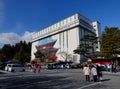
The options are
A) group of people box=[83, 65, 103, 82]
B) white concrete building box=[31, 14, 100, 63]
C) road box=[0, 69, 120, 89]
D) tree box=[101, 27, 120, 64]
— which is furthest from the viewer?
white concrete building box=[31, 14, 100, 63]

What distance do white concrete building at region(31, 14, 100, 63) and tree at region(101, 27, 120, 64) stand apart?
49.5m

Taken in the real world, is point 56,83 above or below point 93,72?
below

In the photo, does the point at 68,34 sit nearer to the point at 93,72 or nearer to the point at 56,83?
the point at 93,72

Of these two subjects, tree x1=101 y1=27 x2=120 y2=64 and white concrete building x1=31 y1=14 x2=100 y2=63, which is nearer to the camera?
tree x1=101 y1=27 x2=120 y2=64

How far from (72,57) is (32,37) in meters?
56.5

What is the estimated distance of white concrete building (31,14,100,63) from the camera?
324ft

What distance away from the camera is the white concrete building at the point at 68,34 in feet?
324

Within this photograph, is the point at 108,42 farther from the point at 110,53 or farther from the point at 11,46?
the point at 11,46

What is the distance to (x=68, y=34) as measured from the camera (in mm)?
105125

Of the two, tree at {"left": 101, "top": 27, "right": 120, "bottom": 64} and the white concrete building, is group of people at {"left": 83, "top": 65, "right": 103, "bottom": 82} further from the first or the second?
the white concrete building

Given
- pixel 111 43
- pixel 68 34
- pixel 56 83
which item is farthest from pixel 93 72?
pixel 68 34

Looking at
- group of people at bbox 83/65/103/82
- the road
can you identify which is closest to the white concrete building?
the road

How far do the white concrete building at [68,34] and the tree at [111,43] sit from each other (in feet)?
162

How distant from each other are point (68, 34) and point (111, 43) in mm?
62979
